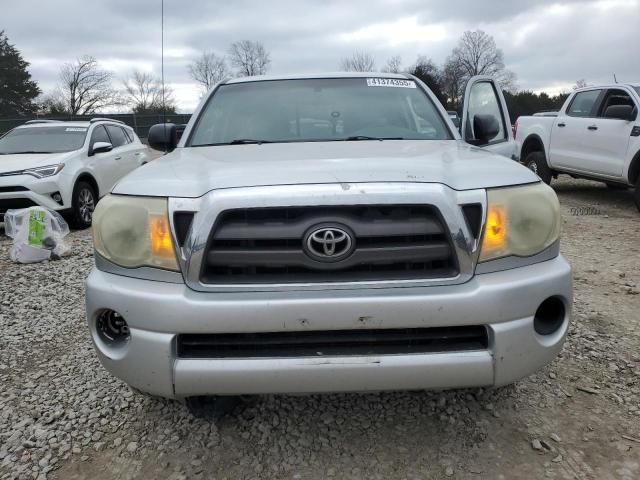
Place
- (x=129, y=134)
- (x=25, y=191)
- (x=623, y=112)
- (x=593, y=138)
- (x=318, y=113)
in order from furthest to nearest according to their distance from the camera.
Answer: (x=129, y=134) → (x=593, y=138) → (x=623, y=112) → (x=25, y=191) → (x=318, y=113)

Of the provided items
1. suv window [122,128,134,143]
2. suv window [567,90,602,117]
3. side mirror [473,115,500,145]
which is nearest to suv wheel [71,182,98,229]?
suv window [122,128,134,143]

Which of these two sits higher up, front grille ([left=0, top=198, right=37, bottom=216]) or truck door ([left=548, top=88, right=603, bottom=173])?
truck door ([left=548, top=88, right=603, bottom=173])

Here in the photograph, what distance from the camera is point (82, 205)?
7656 millimetres

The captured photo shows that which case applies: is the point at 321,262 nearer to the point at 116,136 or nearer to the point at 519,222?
the point at 519,222

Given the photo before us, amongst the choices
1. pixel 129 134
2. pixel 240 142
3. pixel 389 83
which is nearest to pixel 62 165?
pixel 129 134

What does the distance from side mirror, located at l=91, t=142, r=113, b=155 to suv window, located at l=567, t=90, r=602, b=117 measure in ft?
24.9

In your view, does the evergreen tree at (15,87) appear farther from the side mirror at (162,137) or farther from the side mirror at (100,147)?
the side mirror at (162,137)

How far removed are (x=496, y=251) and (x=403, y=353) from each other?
19.9 inches

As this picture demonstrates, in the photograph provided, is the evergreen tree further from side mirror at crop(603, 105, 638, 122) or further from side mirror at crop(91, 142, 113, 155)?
side mirror at crop(603, 105, 638, 122)

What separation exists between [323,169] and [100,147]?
7.00 meters

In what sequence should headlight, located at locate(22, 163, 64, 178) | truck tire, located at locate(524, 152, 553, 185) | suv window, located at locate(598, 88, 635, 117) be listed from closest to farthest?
headlight, located at locate(22, 163, 64, 178) → suv window, located at locate(598, 88, 635, 117) → truck tire, located at locate(524, 152, 553, 185)

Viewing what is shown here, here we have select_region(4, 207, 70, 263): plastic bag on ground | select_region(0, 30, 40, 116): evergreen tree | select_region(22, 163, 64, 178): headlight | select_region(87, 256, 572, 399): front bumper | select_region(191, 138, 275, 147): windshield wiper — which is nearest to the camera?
select_region(87, 256, 572, 399): front bumper

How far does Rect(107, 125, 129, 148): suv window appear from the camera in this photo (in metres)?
9.16

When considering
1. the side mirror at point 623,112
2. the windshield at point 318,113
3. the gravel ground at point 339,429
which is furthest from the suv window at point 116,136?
the side mirror at point 623,112
